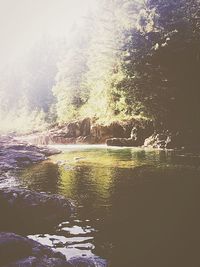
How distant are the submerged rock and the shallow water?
0.62 meters

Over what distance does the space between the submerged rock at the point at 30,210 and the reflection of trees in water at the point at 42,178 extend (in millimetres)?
4008

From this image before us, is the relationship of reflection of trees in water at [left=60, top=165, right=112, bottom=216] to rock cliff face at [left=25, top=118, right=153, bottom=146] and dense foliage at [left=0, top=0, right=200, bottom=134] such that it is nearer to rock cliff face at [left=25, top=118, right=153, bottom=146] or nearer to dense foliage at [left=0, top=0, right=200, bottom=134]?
dense foliage at [left=0, top=0, right=200, bottom=134]

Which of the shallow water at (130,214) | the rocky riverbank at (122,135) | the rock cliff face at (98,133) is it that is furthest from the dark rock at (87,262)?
the rock cliff face at (98,133)

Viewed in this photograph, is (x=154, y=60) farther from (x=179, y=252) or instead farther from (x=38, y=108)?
(x=38, y=108)

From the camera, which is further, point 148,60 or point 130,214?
point 148,60

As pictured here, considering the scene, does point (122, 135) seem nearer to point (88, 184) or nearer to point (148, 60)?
point (148, 60)

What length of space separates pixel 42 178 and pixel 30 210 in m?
9.54

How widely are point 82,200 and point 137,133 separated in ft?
101

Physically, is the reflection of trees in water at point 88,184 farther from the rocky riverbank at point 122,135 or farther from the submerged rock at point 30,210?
the rocky riverbank at point 122,135

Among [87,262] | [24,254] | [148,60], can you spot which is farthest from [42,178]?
[148,60]

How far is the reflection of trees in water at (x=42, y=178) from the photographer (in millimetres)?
19628

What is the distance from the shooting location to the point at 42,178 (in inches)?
897

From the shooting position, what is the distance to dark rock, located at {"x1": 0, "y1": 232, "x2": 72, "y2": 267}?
8.05 m

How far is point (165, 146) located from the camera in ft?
128
